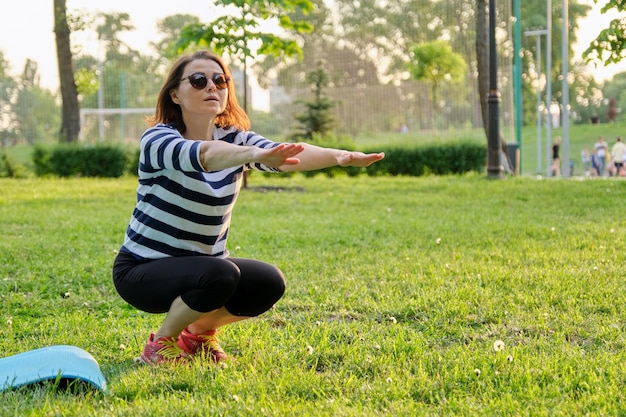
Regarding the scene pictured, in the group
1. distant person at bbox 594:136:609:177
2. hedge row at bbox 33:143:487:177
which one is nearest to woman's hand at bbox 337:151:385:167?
hedge row at bbox 33:143:487:177

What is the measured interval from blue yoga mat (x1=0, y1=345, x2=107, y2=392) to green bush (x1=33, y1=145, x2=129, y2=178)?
15.8 metres

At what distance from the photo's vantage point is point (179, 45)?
467 inches

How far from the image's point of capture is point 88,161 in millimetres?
18609

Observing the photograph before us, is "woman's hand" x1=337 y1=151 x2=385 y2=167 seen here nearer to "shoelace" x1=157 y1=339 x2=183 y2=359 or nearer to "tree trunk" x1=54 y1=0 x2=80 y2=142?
"shoelace" x1=157 y1=339 x2=183 y2=359

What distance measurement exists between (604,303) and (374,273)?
164 centimetres

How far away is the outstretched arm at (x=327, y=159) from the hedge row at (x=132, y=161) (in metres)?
15.0

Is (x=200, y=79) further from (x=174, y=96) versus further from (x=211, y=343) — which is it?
(x=211, y=343)

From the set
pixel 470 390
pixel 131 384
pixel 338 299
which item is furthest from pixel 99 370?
pixel 338 299

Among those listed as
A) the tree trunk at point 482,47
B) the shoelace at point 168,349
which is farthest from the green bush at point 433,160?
the shoelace at point 168,349

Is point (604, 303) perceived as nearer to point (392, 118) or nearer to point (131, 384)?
point (131, 384)

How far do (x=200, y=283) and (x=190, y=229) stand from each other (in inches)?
10.9

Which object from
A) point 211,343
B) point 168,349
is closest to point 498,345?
point 211,343

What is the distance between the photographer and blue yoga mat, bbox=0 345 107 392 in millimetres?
2988

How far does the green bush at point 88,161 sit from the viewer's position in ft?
61.0
